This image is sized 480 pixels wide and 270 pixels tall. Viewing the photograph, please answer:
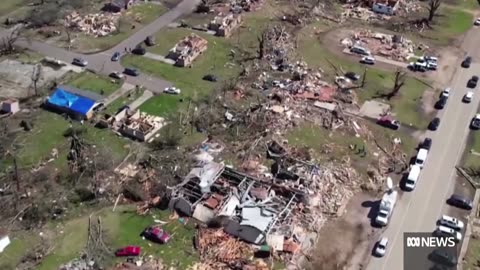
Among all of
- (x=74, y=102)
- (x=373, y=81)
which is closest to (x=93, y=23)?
(x=74, y=102)

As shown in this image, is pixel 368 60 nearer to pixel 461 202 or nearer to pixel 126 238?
pixel 461 202

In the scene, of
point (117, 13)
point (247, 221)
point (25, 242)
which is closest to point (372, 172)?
point (247, 221)

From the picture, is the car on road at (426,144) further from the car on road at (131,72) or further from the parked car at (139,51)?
the parked car at (139,51)

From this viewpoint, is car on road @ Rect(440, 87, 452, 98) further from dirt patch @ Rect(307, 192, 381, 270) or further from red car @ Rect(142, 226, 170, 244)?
red car @ Rect(142, 226, 170, 244)

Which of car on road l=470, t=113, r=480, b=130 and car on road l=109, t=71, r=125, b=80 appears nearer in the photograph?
car on road l=470, t=113, r=480, b=130

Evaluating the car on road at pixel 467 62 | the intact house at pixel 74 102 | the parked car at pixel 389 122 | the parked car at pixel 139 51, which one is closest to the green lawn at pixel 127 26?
the parked car at pixel 139 51

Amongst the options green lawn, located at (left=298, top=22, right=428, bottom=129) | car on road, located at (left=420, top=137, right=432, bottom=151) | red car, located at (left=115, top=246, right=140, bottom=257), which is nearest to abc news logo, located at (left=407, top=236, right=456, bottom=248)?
car on road, located at (left=420, top=137, right=432, bottom=151)

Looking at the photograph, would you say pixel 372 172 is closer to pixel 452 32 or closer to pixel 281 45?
pixel 281 45
